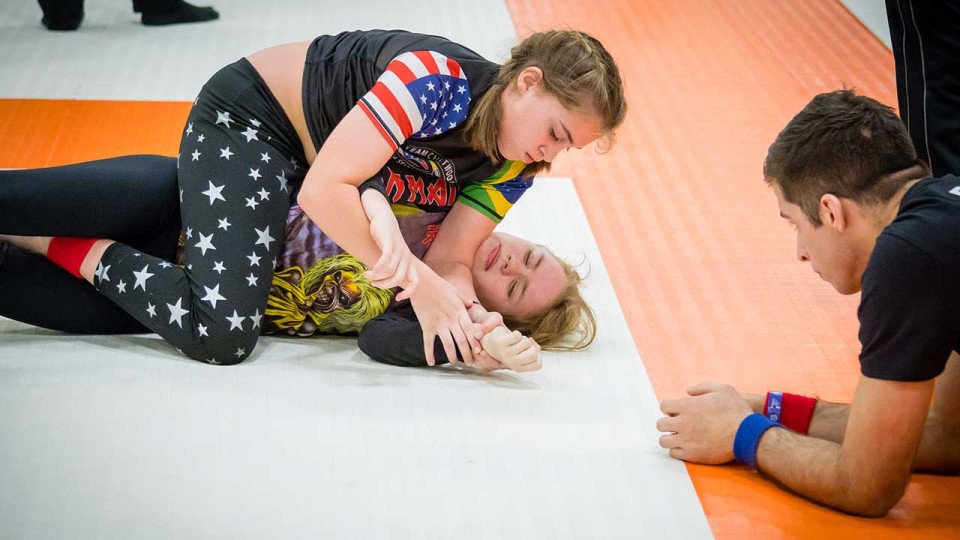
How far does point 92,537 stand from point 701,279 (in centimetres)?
191

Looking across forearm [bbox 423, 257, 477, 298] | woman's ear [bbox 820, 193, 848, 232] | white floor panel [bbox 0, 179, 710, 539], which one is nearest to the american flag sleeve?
forearm [bbox 423, 257, 477, 298]

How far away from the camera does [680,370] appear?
96.6 inches

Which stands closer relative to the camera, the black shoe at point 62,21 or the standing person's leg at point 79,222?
the standing person's leg at point 79,222

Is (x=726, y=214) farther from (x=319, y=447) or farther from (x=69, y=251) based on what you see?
(x=69, y=251)

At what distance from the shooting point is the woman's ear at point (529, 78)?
83.7 inches

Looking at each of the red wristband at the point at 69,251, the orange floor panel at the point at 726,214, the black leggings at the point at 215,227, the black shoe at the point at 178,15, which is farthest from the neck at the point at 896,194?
the black shoe at the point at 178,15

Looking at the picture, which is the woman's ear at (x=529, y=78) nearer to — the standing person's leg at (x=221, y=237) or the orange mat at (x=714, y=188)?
the standing person's leg at (x=221, y=237)

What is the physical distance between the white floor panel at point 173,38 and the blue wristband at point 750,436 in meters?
2.27

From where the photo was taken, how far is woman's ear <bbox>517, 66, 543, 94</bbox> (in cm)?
213

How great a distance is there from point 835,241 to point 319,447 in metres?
1.14

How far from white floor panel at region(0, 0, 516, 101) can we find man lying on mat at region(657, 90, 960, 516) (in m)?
2.20

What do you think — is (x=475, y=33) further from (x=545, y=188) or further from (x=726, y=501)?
(x=726, y=501)

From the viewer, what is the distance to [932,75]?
8.95ft

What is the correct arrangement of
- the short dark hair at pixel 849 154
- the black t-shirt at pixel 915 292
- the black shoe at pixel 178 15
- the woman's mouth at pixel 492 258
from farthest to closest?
the black shoe at pixel 178 15, the woman's mouth at pixel 492 258, the short dark hair at pixel 849 154, the black t-shirt at pixel 915 292
